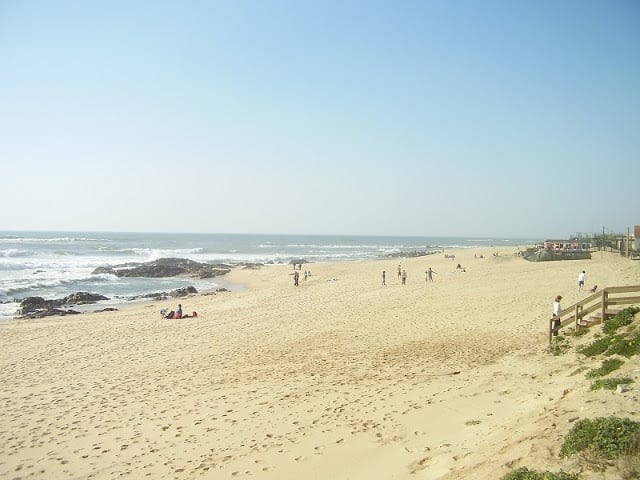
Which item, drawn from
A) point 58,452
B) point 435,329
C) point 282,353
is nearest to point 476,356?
point 435,329

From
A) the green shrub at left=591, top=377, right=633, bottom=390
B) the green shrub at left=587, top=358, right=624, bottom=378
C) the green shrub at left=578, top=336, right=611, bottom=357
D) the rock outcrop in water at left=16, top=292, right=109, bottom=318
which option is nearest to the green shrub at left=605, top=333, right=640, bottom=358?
the green shrub at left=578, top=336, right=611, bottom=357

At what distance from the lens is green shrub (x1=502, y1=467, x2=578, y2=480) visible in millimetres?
4422

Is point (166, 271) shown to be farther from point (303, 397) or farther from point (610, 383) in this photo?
point (610, 383)

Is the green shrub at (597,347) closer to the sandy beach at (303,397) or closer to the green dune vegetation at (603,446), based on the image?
the sandy beach at (303,397)

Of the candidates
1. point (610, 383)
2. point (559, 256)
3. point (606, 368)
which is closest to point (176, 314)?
point (606, 368)

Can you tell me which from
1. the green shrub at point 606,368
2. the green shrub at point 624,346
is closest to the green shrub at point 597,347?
the green shrub at point 624,346

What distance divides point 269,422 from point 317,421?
37.4 inches

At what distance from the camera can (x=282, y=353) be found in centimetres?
1406

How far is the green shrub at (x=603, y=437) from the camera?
4.66 meters

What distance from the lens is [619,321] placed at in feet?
32.8

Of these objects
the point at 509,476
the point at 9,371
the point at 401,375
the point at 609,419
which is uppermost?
the point at 609,419

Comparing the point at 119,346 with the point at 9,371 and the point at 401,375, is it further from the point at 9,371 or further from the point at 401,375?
the point at 401,375

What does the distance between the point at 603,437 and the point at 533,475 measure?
988 mm

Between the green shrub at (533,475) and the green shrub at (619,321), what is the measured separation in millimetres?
6488
